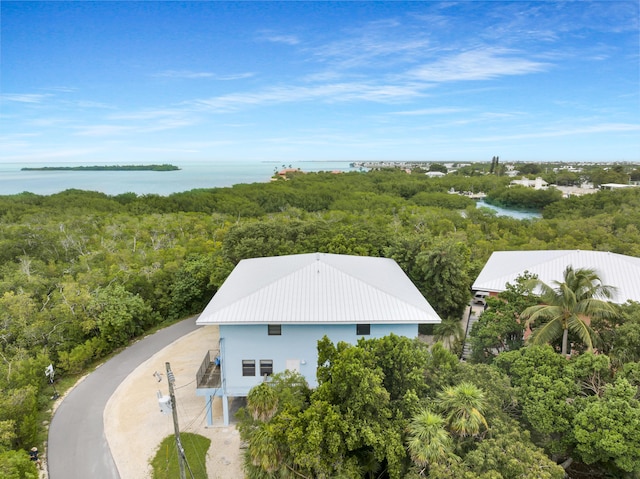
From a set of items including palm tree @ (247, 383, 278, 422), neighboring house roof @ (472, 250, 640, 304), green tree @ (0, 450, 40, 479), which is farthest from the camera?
neighboring house roof @ (472, 250, 640, 304)

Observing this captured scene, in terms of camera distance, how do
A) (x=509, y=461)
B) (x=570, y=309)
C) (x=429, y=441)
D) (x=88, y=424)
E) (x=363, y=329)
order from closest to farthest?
(x=509, y=461), (x=429, y=441), (x=570, y=309), (x=363, y=329), (x=88, y=424)

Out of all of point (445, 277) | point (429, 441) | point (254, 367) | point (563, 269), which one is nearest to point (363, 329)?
point (254, 367)

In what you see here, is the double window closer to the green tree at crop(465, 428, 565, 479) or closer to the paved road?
the paved road

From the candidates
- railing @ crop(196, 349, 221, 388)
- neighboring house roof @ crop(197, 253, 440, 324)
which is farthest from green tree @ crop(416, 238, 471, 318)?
railing @ crop(196, 349, 221, 388)

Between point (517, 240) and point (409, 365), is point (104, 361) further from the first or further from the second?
point (517, 240)

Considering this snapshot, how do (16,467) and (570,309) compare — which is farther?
(570,309)

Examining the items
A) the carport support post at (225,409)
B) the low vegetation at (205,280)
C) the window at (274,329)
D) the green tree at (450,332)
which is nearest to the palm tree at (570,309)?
the low vegetation at (205,280)

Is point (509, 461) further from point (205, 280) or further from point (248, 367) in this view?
point (205, 280)
